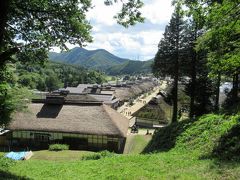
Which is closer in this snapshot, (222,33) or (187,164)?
(222,33)

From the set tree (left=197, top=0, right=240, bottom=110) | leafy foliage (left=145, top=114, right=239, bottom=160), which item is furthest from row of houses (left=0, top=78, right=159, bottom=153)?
tree (left=197, top=0, right=240, bottom=110)

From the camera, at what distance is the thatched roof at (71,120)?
3725cm

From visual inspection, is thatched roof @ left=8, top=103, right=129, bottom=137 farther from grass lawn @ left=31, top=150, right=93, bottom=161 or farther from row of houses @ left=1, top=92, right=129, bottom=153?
grass lawn @ left=31, top=150, right=93, bottom=161

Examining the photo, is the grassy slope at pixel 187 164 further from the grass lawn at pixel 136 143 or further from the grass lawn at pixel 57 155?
the grass lawn at pixel 136 143

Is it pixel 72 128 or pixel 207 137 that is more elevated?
pixel 207 137

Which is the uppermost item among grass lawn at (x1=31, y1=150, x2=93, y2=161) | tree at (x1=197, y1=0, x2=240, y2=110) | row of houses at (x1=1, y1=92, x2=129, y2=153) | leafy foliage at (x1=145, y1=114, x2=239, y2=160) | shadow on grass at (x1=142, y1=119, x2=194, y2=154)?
tree at (x1=197, y1=0, x2=240, y2=110)

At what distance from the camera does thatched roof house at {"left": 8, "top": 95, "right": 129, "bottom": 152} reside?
122ft

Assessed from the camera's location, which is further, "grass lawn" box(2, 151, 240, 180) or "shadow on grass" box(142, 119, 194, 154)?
"shadow on grass" box(142, 119, 194, 154)

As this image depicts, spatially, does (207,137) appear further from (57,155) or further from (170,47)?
(170,47)

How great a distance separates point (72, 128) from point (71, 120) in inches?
67.4

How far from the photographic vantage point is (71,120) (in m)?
39.5

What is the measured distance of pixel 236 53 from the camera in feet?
→ 44.5

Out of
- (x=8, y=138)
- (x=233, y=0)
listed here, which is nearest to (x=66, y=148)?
(x=8, y=138)

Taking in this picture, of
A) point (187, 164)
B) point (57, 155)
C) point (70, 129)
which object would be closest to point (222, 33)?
point (187, 164)
